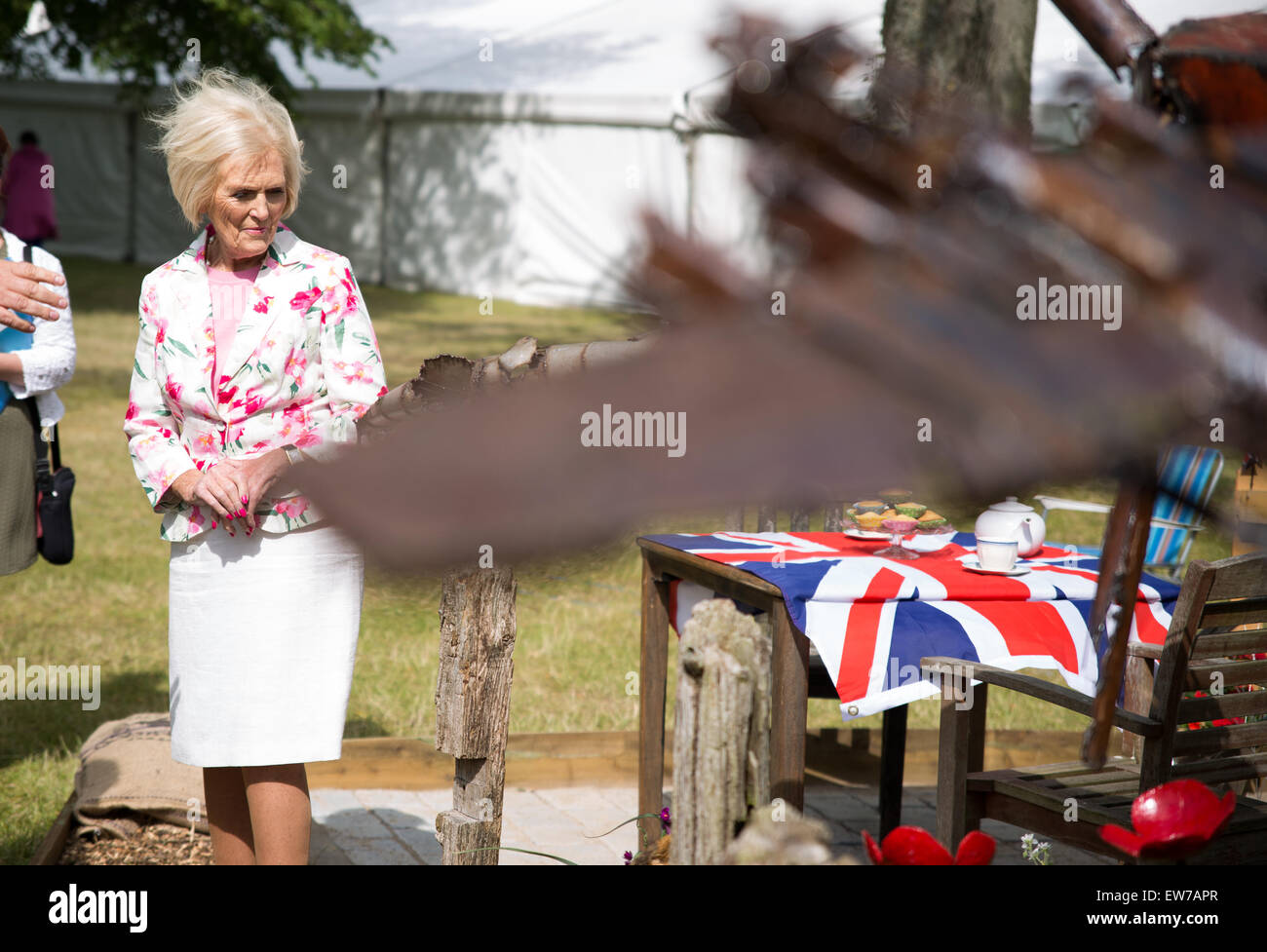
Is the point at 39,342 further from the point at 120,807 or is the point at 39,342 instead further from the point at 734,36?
the point at 734,36

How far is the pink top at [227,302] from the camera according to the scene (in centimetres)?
264

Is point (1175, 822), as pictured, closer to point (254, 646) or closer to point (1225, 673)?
point (1225, 673)

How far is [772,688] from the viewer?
3.24 metres

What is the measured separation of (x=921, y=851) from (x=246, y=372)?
176 centimetres

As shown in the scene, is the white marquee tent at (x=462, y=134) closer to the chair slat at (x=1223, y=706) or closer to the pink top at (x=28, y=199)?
the pink top at (x=28, y=199)

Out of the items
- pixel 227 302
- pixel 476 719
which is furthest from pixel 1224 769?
pixel 227 302

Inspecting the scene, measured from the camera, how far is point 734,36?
39cm

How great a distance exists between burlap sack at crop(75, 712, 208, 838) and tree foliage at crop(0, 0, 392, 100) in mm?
13698

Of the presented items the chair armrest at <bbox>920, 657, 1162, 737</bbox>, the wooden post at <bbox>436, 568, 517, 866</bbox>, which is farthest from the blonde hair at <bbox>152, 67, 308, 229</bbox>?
the chair armrest at <bbox>920, 657, 1162, 737</bbox>

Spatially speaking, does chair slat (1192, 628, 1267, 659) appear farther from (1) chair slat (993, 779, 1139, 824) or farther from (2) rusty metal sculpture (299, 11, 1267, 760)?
(2) rusty metal sculpture (299, 11, 1267, 760)

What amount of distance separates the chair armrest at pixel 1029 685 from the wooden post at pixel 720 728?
1.89 m

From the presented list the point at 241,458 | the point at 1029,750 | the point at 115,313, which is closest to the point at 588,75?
the point at 115,313

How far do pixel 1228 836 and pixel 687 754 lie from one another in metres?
2.18

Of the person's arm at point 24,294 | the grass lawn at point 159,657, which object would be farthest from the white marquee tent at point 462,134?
the person's arm at point 24,294
